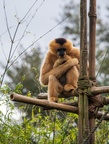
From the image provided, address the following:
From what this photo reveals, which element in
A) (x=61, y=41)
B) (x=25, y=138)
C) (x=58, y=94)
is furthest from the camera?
(x=61, y=41)

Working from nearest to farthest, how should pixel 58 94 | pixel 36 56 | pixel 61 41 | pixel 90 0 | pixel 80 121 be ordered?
1. pixel 80 121
2. pixel 90 0
3. pixel 58 94
4. pixel 61 41
5. pixel 36 56

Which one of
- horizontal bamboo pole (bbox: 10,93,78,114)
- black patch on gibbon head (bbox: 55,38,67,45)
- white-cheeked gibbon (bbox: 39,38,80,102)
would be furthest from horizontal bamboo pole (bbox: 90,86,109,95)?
black patch on gibbon head (bbox: 55,38,67,45)

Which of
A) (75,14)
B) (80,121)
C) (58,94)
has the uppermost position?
(75,14)


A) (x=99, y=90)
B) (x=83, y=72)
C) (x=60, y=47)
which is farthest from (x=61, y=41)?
(x=99, y=90)

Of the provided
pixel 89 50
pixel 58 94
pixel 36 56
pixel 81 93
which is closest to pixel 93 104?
pixel 81 93

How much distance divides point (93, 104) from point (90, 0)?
1.02m

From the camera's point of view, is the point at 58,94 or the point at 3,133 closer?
the point at 58,94

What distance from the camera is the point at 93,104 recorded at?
15.9 feet

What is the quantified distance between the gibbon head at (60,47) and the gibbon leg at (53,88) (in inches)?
21.6

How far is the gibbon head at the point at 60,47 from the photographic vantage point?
636 centimetres

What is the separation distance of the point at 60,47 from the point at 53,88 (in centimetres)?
89

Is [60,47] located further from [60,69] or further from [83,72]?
[83,72]

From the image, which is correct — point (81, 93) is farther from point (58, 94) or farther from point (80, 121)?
point (58, 94)

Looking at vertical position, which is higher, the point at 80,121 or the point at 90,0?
the point at 90,0
